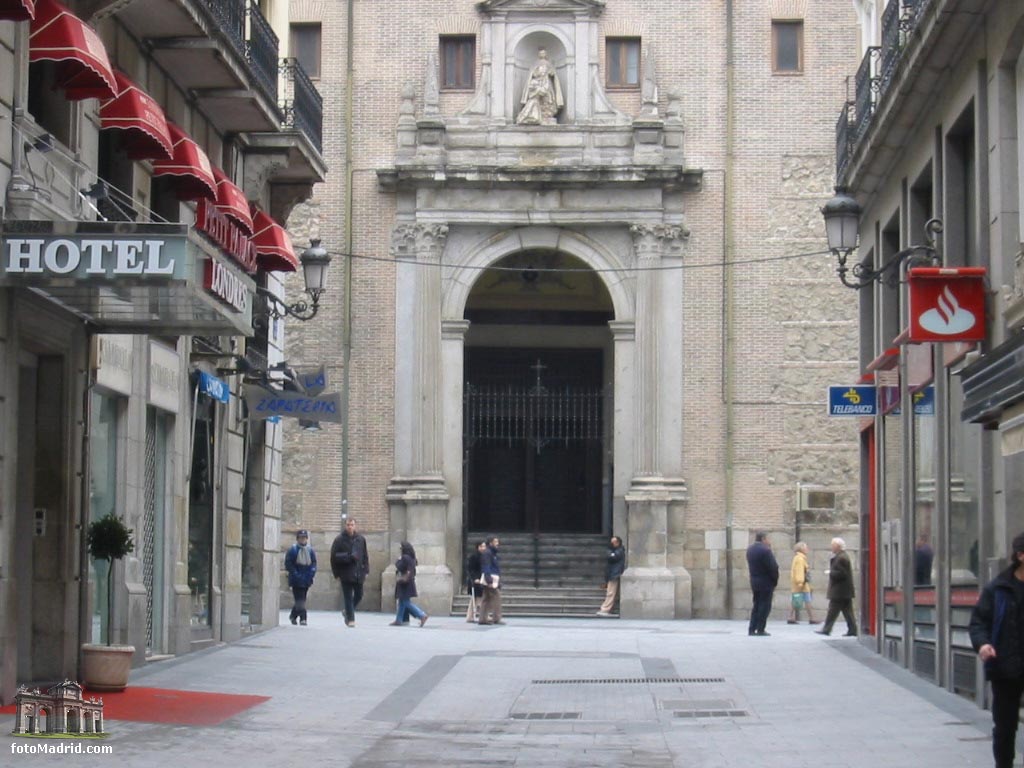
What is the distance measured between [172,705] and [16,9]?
5.95 m

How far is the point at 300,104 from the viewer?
2692 cm

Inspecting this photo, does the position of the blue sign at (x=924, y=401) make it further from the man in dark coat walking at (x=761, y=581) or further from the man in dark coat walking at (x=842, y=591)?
the man in dark coat walking at (x=761, y=581)

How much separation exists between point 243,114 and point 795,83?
17.8 metres

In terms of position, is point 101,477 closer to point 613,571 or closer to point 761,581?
point 761,581

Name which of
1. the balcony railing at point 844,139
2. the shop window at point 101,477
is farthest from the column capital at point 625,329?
the shop window at point 101,477

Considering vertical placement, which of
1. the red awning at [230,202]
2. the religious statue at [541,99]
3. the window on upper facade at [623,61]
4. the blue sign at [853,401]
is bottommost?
the blue sign at [853,401]

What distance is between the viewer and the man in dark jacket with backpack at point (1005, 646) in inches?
454

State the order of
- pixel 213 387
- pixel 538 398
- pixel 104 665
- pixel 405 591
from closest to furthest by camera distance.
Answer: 1. pixel 104 665
2. pixel 213 387
3. pixel 405 591
4. pixel 538 398

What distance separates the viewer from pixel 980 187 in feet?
57.6

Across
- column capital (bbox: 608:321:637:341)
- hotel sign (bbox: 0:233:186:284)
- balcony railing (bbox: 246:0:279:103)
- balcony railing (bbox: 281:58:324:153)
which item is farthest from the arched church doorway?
hotel sign (bbox: 0:233:186:284)

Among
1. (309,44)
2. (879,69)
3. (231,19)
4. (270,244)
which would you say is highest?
(309,44)

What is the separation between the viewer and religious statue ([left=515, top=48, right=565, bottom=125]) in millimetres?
38500

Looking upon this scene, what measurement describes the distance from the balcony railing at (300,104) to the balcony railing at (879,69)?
7286 millimetres

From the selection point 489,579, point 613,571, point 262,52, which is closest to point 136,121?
point 262,52
